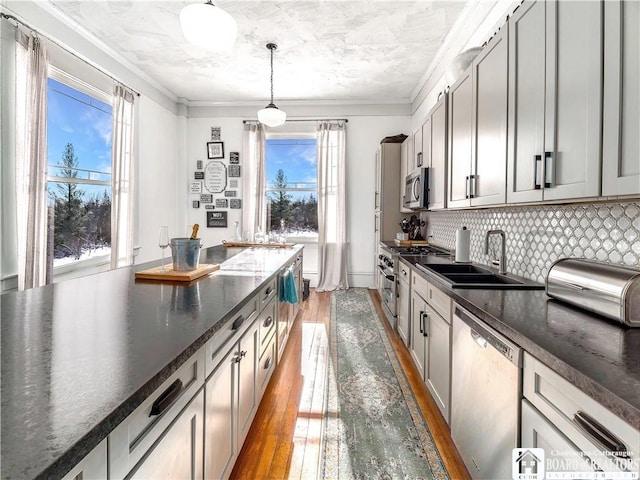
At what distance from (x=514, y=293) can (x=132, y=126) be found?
15.4ft

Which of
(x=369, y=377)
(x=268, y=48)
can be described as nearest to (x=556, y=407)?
(x=369, y=377)

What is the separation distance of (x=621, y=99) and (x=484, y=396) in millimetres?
1143

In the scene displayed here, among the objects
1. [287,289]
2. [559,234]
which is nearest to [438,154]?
[559,234]

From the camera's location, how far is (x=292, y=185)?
20.0 ft

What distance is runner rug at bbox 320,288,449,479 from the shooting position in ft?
5.52

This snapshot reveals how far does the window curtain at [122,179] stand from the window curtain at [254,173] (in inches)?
72.3

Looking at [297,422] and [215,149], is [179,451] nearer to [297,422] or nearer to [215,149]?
[297,422]

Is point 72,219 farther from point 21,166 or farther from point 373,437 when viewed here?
point 373,437

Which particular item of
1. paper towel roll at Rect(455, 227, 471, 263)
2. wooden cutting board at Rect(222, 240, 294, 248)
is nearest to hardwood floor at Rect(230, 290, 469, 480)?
paper towel roll at Rect(455, 227, 471, 263)

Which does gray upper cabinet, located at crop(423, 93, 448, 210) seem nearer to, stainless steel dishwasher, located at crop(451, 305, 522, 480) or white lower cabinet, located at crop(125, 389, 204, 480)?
stainless steel dishwasher, located at crop(451, 305, 522, 480)

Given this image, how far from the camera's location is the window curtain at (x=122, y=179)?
414 cm

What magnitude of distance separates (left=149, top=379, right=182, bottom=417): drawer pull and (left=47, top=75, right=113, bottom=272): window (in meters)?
3.08

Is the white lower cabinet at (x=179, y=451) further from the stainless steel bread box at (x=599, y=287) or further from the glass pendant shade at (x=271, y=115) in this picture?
the glass pendant shade at (x=271, y=115)

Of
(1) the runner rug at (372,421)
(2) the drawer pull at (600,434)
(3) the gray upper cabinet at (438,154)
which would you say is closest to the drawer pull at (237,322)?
(1) the runner rug at (372,421)
